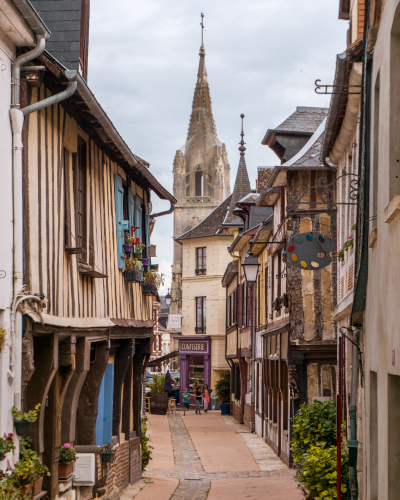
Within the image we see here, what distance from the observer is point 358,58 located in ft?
24.4

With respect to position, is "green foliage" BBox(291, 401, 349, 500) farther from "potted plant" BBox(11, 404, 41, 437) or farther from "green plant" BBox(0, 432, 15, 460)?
"green plant" BBox(0, 432, 15, 460)

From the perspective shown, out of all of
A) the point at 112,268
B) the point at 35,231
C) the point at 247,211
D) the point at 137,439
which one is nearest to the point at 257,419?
the point at 247,211

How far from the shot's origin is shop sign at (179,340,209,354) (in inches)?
1448

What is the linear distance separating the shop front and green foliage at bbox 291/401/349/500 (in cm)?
2613

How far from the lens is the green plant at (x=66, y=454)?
332 inches

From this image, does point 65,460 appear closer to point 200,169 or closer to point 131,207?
point 131,207

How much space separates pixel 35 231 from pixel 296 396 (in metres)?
8.71

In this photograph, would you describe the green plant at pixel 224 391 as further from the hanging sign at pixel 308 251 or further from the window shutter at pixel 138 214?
the hanging sign at pixel 308 251

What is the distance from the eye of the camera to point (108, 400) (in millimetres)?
11469

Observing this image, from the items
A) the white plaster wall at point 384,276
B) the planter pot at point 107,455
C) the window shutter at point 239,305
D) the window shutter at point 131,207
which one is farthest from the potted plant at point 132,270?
the window shutter at point 239,305

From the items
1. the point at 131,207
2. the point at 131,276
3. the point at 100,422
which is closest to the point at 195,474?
the point at 100,422

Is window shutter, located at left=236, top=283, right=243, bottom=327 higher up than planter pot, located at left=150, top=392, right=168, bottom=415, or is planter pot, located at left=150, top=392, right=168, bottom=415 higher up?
window shutter, located at left=236, top=283, right=243, bottom=327

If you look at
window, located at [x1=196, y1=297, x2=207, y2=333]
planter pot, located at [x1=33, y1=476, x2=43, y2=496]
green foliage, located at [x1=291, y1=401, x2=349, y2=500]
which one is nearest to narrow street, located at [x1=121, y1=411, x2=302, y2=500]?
green foliage, located at [x1=291, y1=401, x2=349, y2=500]

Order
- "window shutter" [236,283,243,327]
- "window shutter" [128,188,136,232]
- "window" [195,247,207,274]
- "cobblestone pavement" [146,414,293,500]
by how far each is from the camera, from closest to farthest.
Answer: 1. "window shutter" [128,188,136,232]
2. "cobblestone pavement" [146,414,293,500]
3. "window shutter" [236,283,243,327]
4. "window" [195,247,207,274]
